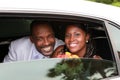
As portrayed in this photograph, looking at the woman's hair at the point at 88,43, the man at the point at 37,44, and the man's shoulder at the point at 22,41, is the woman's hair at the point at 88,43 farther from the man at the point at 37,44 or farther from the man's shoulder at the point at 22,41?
the man's shoulder at the point at 22,41

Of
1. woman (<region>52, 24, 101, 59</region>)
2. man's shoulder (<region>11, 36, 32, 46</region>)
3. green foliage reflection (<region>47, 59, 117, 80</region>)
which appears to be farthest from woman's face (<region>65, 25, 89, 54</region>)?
man's shoulder (<region>11, 36, 32, 46</region>)

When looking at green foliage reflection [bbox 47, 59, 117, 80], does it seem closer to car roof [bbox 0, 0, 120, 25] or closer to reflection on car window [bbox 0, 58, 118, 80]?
reflection on car window [bbox 0, 58, 118, 80]

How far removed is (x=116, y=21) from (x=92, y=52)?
1.01 ft

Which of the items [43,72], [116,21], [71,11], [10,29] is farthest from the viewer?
[10,29]

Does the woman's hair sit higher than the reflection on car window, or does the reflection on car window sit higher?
the woman's hair

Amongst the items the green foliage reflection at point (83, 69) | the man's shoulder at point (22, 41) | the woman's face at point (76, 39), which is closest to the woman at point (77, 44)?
the woman's face at point (76, 39)

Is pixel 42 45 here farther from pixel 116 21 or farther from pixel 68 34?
pixel 116 21

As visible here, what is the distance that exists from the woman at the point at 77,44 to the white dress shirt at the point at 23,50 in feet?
0.30

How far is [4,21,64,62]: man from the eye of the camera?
11.0ft

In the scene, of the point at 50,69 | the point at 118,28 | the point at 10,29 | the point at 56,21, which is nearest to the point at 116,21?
the point at 118,28

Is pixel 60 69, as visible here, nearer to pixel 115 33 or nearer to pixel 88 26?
pixel 88 26

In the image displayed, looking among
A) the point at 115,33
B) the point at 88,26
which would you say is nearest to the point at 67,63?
the point at 88,26

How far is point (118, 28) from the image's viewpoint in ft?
10.8

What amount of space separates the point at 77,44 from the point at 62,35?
151mm
